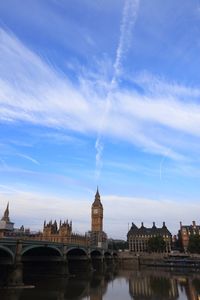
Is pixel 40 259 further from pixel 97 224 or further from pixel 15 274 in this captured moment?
pixel 97 224

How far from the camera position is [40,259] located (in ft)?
239

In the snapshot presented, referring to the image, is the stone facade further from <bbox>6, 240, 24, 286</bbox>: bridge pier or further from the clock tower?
<bbox>6, 240, 24, 286</bbox>: bridge pier

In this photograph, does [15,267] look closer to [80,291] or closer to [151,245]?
[80,291]

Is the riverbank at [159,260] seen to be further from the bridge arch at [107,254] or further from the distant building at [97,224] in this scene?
the distant building at [97,224]

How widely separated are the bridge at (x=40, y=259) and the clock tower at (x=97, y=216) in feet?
160

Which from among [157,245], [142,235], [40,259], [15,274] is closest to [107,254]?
[157,245]

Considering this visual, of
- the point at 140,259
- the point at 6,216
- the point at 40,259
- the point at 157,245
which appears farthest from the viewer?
the point at 6,216

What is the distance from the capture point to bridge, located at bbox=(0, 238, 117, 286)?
50.3 m

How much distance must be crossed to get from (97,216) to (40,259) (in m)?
109

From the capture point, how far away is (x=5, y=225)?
138250mm

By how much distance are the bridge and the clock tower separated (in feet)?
160

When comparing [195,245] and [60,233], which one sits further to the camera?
[60,233]

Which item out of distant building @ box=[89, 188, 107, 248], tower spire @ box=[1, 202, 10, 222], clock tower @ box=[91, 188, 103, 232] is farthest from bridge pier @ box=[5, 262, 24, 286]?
clock tower @ box=[91, 188, 103, 232]

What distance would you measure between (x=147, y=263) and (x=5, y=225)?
62.9 m
